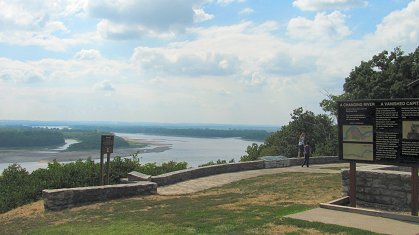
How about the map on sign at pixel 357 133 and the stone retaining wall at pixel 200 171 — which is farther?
the stone retaining wall at pixel 200 171

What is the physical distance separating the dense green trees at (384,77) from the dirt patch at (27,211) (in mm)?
22720

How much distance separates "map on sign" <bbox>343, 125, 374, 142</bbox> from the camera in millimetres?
8080

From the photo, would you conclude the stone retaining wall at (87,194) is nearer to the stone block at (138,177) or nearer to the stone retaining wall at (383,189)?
the stone block at (138,177)

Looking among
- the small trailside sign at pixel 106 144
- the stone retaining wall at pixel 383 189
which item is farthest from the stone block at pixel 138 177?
the stone retaining wall at pixel 383 189

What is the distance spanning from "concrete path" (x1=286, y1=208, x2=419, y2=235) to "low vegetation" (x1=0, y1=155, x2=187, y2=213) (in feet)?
25.6

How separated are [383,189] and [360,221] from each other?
76.4 inches

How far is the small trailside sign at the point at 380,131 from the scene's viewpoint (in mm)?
7508

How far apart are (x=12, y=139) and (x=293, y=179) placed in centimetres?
10700

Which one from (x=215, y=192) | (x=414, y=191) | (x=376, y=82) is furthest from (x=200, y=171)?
(x=376, y=82)

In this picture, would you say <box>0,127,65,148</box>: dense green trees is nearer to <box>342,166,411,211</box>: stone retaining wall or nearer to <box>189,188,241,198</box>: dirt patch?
<box>189,188,241,198</box>: dirt patch

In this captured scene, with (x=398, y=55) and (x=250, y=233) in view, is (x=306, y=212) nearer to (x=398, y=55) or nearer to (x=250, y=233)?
(x=250, y=233)

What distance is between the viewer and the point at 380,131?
7.90 meters

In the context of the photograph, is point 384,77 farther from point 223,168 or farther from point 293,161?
point 223,168

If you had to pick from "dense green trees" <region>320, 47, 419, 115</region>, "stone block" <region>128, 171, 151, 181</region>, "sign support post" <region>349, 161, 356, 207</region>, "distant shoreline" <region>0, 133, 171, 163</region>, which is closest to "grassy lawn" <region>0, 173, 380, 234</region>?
"sign support post" <region>349, 161, 356, 207</region>
